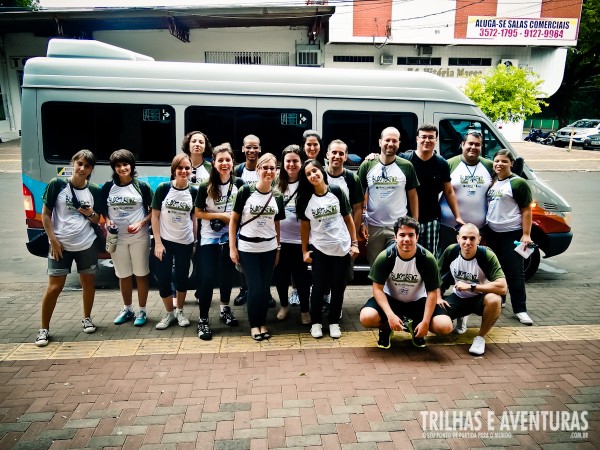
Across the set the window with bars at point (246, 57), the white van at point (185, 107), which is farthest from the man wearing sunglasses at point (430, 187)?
the window with bars at point (246, 57)

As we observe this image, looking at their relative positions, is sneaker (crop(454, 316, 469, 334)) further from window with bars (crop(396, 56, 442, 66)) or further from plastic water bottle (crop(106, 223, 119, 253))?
window with bars (crop(396, 56, 442, 66))

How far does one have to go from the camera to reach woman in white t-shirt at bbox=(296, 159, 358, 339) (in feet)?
14.1

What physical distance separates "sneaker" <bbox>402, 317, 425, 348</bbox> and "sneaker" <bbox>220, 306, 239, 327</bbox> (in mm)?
1765

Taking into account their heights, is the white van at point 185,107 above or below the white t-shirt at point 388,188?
above

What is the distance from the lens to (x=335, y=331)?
14.9ft

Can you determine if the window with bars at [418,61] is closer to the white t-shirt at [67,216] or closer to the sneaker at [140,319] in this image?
the sneaker at [140,319]

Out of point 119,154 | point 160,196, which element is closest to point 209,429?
point 160,196

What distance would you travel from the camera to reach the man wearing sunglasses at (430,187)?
4887 millimetres

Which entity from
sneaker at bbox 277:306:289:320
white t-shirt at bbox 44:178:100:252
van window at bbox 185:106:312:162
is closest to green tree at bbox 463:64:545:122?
van window at bbox 185:106:312:162

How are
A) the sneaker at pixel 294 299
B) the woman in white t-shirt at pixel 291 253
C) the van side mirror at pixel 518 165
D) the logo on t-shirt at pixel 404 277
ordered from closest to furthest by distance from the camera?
the logo on t-shirt at pixel 404 277 < the woman in white t-shirt at pixel 291 253 < the sneaker at pixel 294 299 < the van side mirror at pixel 518 165

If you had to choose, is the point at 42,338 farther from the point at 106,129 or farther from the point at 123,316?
the point at 106,129

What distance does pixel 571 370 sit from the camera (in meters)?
3.95

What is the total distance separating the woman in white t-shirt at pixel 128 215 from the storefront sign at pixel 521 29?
1013 inches

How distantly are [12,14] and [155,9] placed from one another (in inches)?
256
